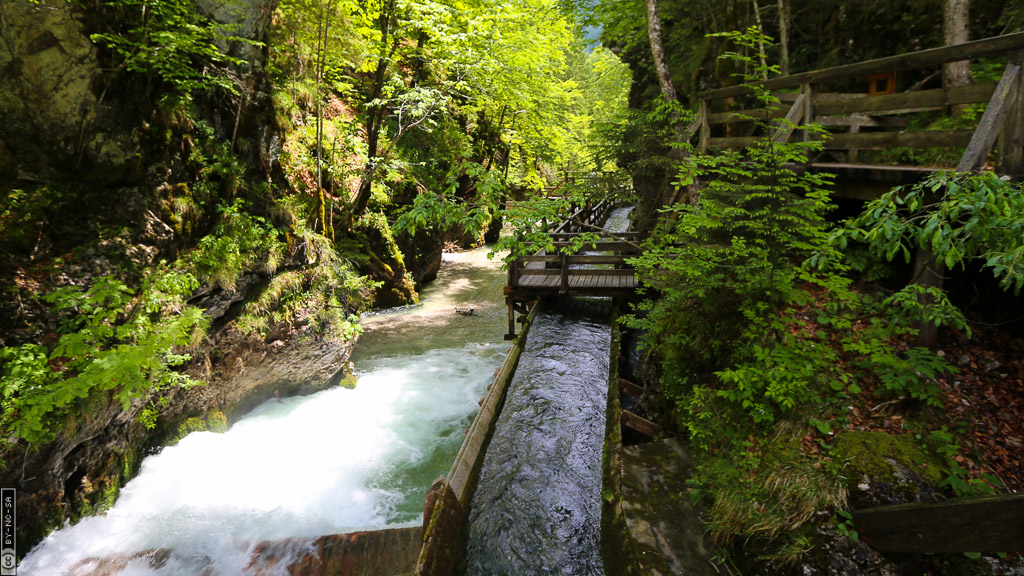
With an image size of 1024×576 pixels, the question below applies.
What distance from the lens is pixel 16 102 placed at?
5.69 m

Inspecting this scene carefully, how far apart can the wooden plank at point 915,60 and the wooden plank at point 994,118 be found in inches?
8.8

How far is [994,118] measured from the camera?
3859 mm

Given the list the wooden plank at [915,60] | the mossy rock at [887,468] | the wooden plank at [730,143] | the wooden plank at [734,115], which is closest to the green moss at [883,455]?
the mossy rock at [887,468]

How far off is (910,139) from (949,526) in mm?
4107

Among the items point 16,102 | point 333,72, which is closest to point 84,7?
point 16,102

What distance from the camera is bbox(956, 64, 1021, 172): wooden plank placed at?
3807mm

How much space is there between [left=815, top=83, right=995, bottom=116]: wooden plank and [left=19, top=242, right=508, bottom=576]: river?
800cm

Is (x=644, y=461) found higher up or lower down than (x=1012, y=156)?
lower down

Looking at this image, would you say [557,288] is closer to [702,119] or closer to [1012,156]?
[702,119]

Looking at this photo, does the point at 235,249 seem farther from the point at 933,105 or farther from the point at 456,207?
the point at 933,105

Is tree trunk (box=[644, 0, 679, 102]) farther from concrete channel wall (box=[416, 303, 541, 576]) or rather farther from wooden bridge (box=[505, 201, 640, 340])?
concrete channel wall (box=[416, 303, 541, 576])

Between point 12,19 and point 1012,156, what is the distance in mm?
11352

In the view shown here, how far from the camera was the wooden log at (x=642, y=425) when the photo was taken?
5.86m

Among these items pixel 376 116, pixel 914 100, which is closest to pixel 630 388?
pixel 914 100
